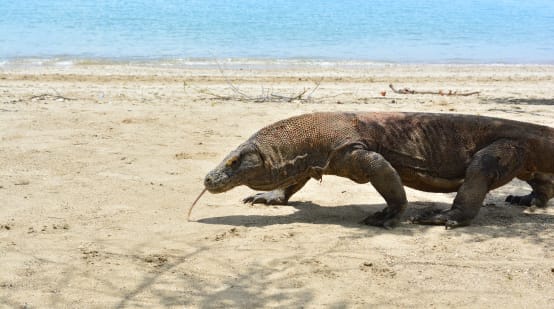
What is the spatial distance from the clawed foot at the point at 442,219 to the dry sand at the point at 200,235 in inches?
3.0

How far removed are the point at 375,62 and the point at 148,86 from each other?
35.6 feet

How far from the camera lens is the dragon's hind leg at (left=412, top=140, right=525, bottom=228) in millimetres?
5703

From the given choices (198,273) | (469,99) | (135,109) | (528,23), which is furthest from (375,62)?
(528,23)

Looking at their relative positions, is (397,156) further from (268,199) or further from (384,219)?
(268,199)

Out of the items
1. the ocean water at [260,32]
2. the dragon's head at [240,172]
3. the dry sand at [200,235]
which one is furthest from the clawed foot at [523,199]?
the ocean water at [260,32]

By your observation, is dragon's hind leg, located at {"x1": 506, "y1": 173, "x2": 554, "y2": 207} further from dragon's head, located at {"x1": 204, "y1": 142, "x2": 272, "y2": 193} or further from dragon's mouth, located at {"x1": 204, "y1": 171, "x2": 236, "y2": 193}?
dragon's mouth, located at {"x1": 204, "y1": 171, "x2": 236, "y2": 193}

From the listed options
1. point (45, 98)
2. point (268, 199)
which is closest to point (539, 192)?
point (268, 199)

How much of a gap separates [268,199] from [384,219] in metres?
1.28

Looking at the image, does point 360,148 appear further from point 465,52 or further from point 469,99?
point 465,52

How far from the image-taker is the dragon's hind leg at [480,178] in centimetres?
570

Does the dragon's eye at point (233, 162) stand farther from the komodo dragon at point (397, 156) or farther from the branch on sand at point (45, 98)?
the branch on sand at point (45, 98)

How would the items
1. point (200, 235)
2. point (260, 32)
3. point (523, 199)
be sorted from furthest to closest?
point (260, 32) → point (523, 199) → point (200, 235)

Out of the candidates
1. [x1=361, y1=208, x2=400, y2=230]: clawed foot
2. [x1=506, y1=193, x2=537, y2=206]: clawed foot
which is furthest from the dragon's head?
[x1=506, y1=193, x2=537, y2=206]: clawed foot

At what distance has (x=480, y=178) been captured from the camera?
18.7 feet
